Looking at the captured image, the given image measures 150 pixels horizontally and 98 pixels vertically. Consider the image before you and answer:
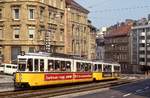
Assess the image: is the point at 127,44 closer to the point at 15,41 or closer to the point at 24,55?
the point at 15,41

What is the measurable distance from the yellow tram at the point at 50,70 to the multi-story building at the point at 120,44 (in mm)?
99856

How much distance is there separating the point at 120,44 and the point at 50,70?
116 meters

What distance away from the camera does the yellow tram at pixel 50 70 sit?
3866 centimetres

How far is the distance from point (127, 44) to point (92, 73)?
10037cm

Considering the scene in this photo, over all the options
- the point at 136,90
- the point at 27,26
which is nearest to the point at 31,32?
the point at 27,26

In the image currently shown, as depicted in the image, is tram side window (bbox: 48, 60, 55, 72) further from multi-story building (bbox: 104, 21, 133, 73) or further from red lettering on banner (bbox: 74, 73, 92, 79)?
multi-story building (bbox: 104, 21, 133, 73)

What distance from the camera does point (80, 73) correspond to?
163ft

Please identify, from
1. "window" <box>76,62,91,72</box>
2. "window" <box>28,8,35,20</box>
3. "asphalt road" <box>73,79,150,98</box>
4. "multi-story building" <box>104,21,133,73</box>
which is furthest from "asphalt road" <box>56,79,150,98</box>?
"multi-story building" <box>104,21,133,73</box>

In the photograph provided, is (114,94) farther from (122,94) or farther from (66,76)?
(66,76)

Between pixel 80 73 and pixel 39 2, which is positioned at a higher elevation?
pixel 39 2

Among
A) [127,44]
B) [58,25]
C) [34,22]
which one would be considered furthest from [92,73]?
[127,44]

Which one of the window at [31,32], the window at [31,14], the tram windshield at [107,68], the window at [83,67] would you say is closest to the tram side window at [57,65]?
the window at [83,67]

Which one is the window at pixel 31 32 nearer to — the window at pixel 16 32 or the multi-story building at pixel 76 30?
the window at pixel 16 32

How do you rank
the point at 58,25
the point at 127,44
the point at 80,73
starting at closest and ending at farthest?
the point at 80,73 → the point at 58,25 → the point at 127,44
